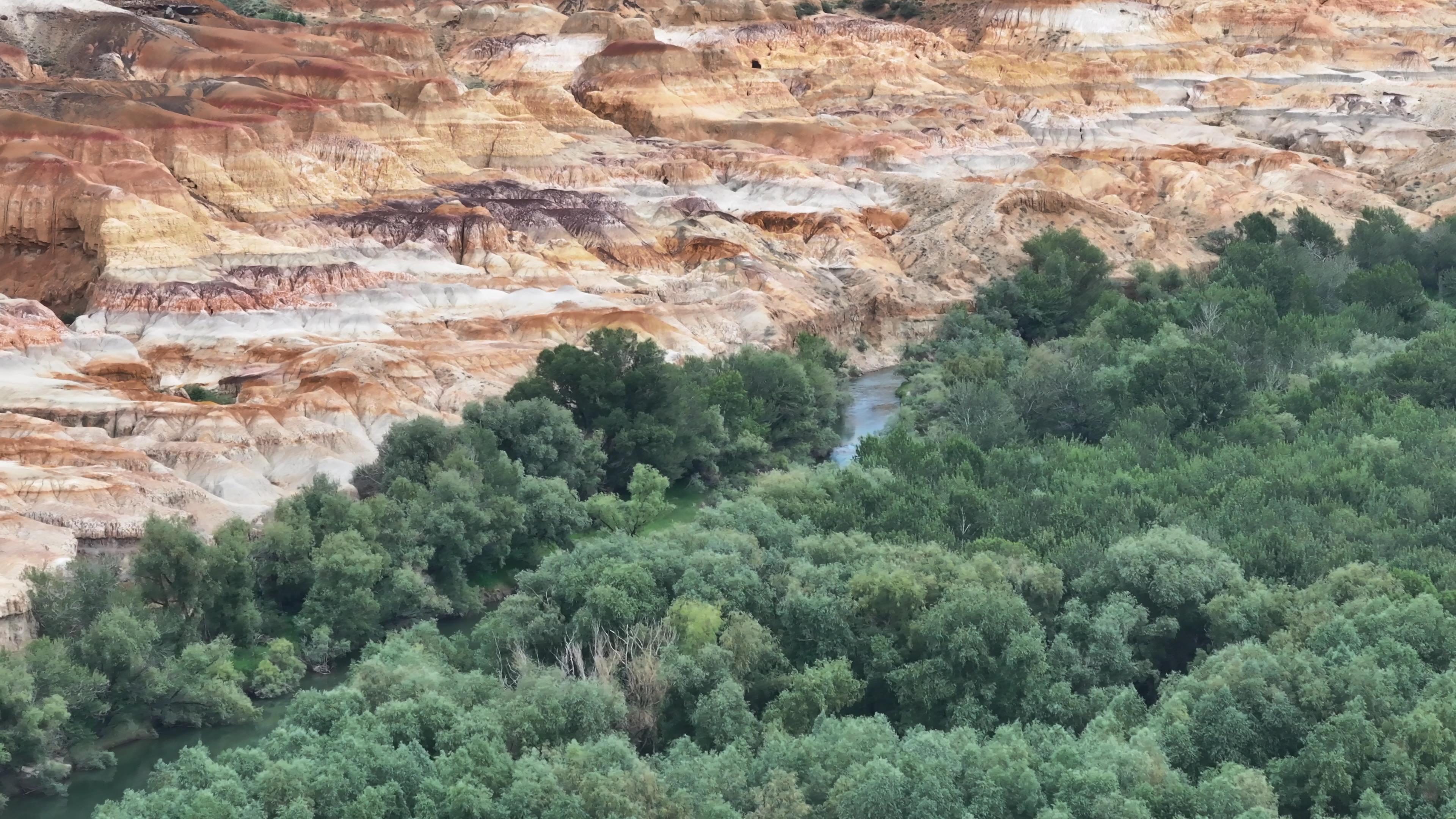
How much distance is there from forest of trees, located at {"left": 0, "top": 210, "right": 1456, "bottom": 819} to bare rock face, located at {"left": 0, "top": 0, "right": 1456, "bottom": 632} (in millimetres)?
4565

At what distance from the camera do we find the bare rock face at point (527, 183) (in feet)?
213

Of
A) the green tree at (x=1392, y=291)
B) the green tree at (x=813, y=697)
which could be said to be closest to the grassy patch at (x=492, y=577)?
the green tree at (x=813, y=697)

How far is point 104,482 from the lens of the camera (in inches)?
2087

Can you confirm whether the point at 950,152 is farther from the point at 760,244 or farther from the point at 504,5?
the point at 504,5

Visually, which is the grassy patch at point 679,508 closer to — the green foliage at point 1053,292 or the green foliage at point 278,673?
the green foliage at point 278,673

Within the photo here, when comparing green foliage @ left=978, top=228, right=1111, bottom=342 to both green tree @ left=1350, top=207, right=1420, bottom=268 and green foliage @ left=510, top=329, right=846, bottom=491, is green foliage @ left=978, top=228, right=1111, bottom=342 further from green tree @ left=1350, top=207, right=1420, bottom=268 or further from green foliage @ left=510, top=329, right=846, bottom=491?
green foliage @ left=510, top=329, right=846, bottom=491

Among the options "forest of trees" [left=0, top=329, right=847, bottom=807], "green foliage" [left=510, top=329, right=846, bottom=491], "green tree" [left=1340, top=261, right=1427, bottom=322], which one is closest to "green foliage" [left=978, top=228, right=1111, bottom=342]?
"green tree" [left=1340, top=261, right=1427, bottom=322]

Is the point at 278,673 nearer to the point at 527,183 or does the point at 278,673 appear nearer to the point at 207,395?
the point at 207,395

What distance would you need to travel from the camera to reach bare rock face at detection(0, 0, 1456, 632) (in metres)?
64.8

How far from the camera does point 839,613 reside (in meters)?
44.1

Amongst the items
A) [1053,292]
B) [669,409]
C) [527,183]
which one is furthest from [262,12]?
[669,409]

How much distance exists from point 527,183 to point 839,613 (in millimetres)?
66346

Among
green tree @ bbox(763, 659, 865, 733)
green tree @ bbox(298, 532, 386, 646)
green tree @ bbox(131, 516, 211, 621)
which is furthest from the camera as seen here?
green tree @ bbox(298, 532, 386, 646)

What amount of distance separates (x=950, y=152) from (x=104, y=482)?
270ft
